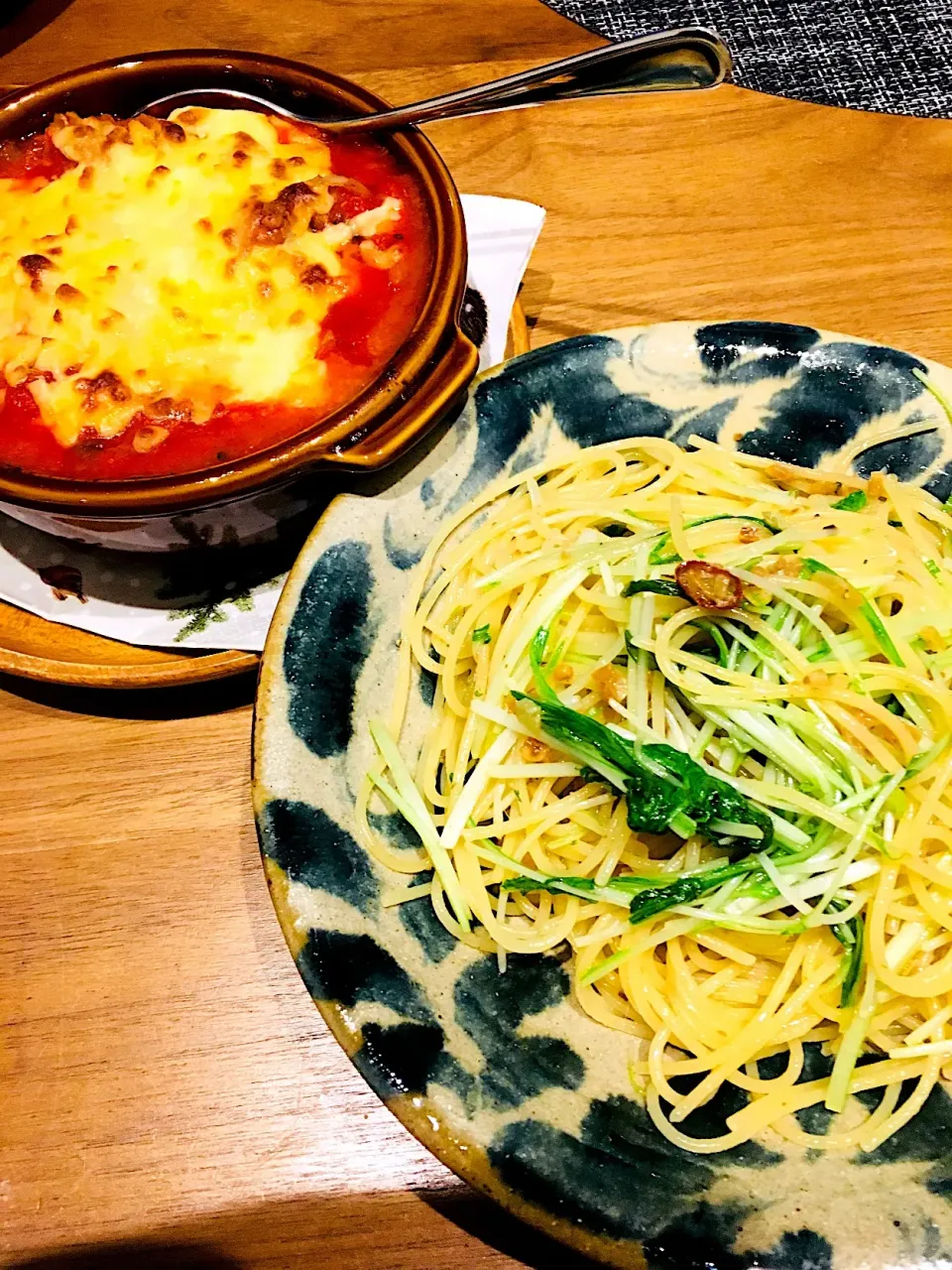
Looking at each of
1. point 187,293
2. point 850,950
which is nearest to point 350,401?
point 187,293

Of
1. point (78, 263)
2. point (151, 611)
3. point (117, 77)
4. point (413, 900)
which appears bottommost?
point (413, 900)

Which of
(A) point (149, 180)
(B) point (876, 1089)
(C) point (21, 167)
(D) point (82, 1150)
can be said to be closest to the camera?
(B) point (876, 1089)

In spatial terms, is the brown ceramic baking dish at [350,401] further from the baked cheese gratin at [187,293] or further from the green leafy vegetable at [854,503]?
the green leafy vegetable at [854,503]

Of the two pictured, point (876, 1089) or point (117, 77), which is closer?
point (876, 1089)

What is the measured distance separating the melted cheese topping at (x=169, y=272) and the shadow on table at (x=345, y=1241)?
1.04m

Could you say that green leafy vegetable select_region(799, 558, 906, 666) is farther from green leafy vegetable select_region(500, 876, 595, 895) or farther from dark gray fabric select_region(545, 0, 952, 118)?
dark gray fabric select_region(545, 0, 952, 118)

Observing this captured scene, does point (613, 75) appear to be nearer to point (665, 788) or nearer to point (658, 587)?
point (658, 587)

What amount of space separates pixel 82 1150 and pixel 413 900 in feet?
1.79

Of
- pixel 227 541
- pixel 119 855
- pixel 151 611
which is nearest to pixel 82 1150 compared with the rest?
pixel 119 855

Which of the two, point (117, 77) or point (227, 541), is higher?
point (117, 77)

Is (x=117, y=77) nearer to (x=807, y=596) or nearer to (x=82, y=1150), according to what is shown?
(x=807, y=596)

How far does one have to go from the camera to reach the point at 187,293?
1.41 metres

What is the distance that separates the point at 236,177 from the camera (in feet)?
5.00

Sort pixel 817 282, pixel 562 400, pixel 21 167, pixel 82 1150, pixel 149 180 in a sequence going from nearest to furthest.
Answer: pixel 82 1150
pixel 562 400
pixel 149 180
pixel 21 167
pixel 817 282
